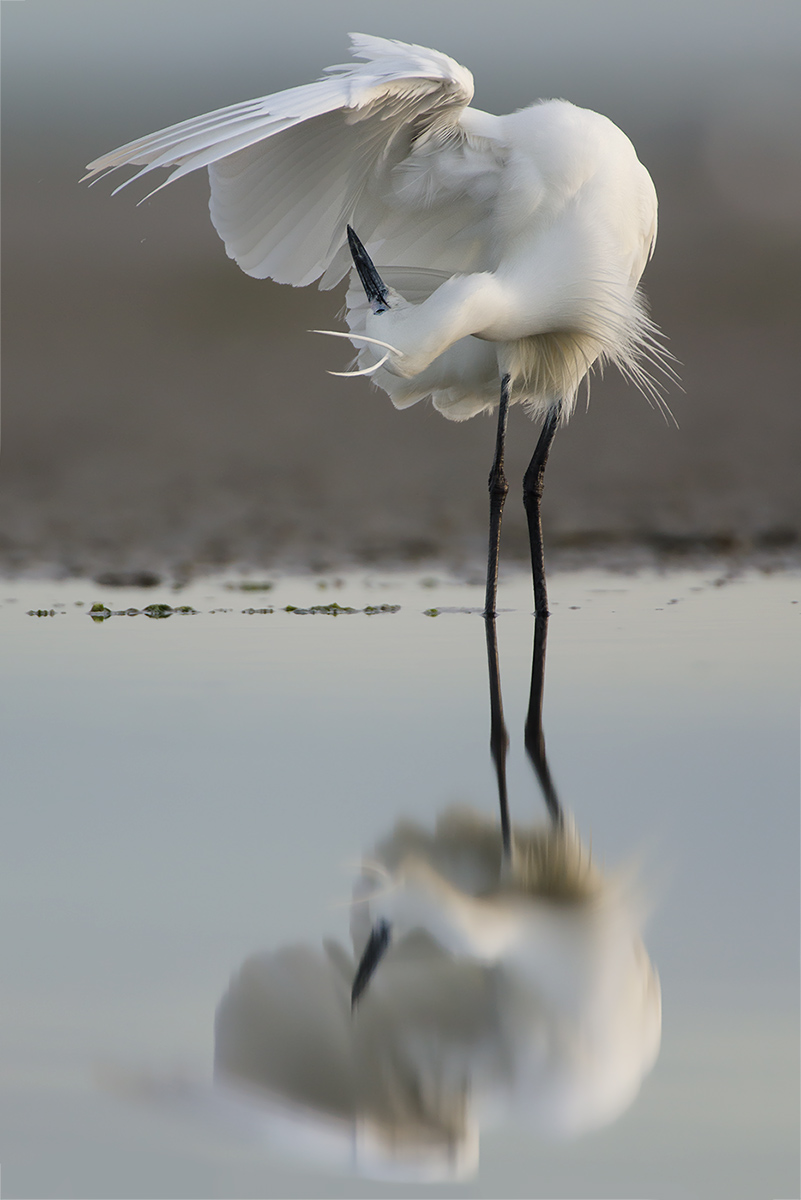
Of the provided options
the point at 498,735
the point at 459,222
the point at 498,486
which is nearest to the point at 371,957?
the point at 498,735

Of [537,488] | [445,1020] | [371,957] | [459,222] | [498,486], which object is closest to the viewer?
[445,1020]

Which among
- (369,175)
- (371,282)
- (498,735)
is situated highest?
(369,175)

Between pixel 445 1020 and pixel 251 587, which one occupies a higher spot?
pixel 251 587

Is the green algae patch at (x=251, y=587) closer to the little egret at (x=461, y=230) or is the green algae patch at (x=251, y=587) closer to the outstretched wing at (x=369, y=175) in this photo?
the little egret at (x=461, y=230)

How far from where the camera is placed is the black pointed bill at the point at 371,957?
6.99 ft

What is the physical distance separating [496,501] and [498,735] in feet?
6.14

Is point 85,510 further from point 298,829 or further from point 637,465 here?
point 298,829

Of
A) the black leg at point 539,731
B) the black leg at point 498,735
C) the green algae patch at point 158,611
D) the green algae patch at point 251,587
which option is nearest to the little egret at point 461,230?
the black leg at point 539,731

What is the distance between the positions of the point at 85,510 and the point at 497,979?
18.8 ft

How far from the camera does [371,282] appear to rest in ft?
14.1

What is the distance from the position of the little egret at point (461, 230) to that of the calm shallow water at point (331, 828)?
0.86m

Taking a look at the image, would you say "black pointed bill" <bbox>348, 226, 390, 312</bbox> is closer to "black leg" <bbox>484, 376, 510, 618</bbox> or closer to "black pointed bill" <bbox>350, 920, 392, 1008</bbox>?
"black leg" <bbox>484, 376, 510, 618</bbox>

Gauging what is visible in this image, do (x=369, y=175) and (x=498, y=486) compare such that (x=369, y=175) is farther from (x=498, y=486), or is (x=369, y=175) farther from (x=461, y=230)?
(x=498, y=486)

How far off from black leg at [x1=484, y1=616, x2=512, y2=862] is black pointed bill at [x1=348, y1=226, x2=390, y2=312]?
107 cm
